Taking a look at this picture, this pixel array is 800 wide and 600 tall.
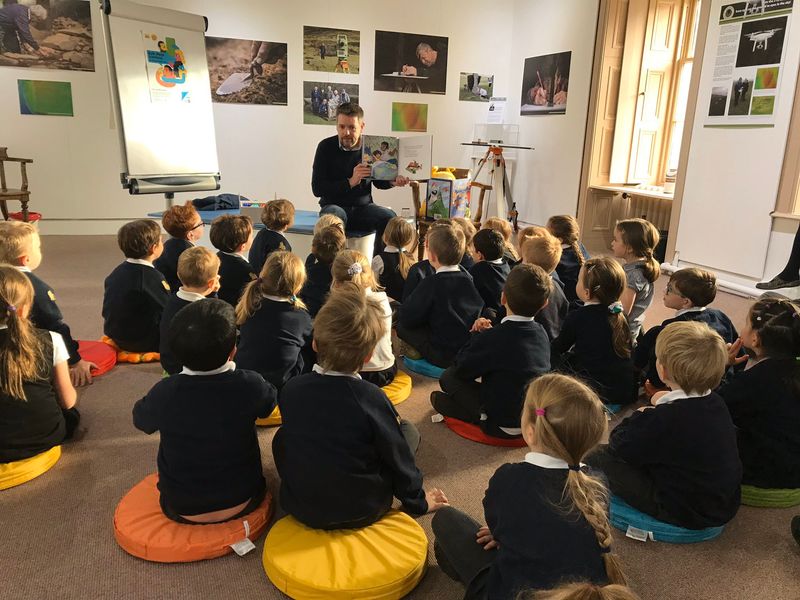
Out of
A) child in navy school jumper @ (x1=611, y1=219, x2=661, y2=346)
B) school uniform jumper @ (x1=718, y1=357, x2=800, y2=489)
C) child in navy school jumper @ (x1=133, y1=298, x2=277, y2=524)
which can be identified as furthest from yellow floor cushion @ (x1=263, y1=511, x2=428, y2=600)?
child in navy school jumper @ (x1=611, y1=219, x2=661, y2=346)

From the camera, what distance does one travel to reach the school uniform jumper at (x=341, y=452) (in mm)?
1798

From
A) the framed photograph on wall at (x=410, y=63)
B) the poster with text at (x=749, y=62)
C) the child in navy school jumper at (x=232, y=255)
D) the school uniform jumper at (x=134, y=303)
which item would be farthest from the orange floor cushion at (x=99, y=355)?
the framed photograph on wall at (x=410, y=63)

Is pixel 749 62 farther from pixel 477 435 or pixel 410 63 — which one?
pixel 477 435

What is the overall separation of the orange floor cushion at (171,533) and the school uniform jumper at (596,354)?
1619 mm

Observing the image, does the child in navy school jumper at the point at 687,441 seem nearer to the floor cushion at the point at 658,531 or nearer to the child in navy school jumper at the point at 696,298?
the floor cushion at the point at 658,531

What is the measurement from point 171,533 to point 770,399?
209cm

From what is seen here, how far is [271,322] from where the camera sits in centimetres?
Answer: 266

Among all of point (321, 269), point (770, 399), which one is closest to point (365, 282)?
point (321, 269)

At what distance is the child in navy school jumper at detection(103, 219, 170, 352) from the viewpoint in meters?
3.21

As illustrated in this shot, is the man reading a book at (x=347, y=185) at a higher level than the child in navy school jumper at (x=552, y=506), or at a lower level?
higher

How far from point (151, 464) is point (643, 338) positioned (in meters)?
2.38

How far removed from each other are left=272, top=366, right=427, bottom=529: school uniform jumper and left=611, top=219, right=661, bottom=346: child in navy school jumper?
1938 millimetres

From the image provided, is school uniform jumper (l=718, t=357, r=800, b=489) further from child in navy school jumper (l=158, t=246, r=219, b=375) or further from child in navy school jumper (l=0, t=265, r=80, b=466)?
child in navy school jumper (l=0, t=265, r=80, b=466)

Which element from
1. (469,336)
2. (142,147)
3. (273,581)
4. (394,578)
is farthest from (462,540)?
(142,147)
